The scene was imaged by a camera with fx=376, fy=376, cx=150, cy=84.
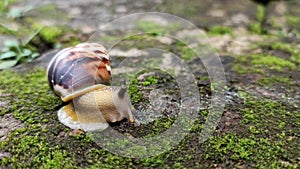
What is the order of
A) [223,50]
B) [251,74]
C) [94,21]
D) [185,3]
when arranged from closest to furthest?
[251,74], [223,50], [94,21], [185,3]

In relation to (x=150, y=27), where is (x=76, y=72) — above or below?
above

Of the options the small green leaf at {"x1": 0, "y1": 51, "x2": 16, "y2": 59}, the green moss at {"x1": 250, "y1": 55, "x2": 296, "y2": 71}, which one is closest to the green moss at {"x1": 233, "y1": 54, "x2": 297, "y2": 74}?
the green moss at {"x1": 250, "y1": 55, "x2": 296, "y2": 71}

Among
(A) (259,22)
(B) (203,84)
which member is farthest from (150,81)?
(A) (259,22)

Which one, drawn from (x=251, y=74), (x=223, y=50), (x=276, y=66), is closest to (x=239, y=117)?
(x=251, y=74)

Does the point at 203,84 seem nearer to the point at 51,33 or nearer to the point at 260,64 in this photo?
the point at 260,64

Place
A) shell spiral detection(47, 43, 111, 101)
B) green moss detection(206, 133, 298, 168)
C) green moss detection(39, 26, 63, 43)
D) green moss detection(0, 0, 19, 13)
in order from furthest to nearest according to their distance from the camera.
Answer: green moss detection(0, 0, 19, 13)
green moss detection(39, 26, 63, 43)
shell spiral detection(47, 43, 111, 101)
green moss detection(206, 133, 298, 168)

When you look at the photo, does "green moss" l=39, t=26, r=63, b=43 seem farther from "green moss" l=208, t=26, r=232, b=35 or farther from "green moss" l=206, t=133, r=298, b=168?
"green moss" l=206, t=133, r=298, b=168

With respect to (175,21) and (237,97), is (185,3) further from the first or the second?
(237,97)

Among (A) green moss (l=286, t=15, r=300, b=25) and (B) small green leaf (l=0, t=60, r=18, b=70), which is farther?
(A) green moss (l=286, t=15, r=300, b=25)
